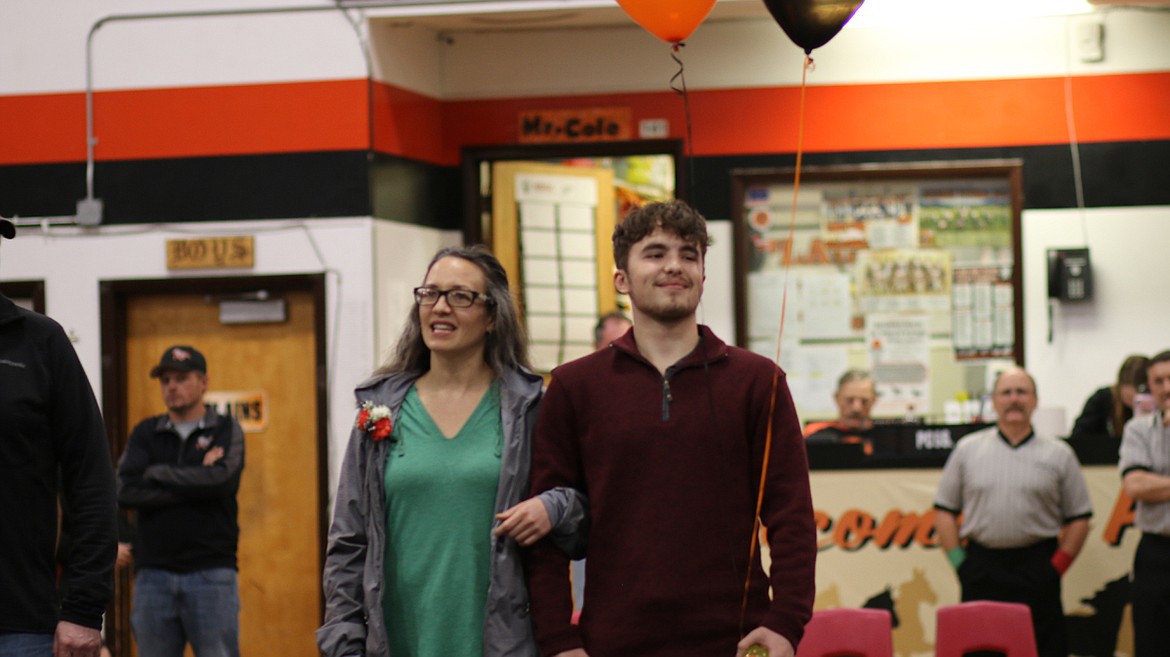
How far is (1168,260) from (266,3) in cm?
514

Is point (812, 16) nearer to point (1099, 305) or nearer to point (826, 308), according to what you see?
point (826, 308)

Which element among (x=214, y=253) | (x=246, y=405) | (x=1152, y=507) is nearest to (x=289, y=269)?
(x=214, y=253)

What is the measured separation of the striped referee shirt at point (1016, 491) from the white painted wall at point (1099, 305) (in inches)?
65.5

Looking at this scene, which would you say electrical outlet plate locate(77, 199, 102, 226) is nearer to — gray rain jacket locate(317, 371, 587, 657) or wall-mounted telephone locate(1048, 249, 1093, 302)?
gray rain jacket locate(317, 371, 587, 657)

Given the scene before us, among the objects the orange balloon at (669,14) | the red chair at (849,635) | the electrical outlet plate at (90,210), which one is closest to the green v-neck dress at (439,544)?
the orange balloon at (669,14)

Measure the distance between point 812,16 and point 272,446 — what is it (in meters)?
4.79

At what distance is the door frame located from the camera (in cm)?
740

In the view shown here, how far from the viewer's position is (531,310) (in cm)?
853

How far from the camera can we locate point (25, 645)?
124 inches

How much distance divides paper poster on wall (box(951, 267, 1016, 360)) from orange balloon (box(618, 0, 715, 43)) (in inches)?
174

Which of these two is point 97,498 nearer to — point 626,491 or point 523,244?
point 626,491

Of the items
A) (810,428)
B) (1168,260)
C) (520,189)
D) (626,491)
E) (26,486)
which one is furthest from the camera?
(520,189)

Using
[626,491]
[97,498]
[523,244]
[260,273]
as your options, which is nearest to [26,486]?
[97,498]

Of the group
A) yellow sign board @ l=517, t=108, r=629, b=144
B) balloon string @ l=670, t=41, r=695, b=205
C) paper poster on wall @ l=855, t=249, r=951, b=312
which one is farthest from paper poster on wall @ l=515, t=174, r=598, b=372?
paper poster on wall @ l=855, t=249, r=951, b=312
